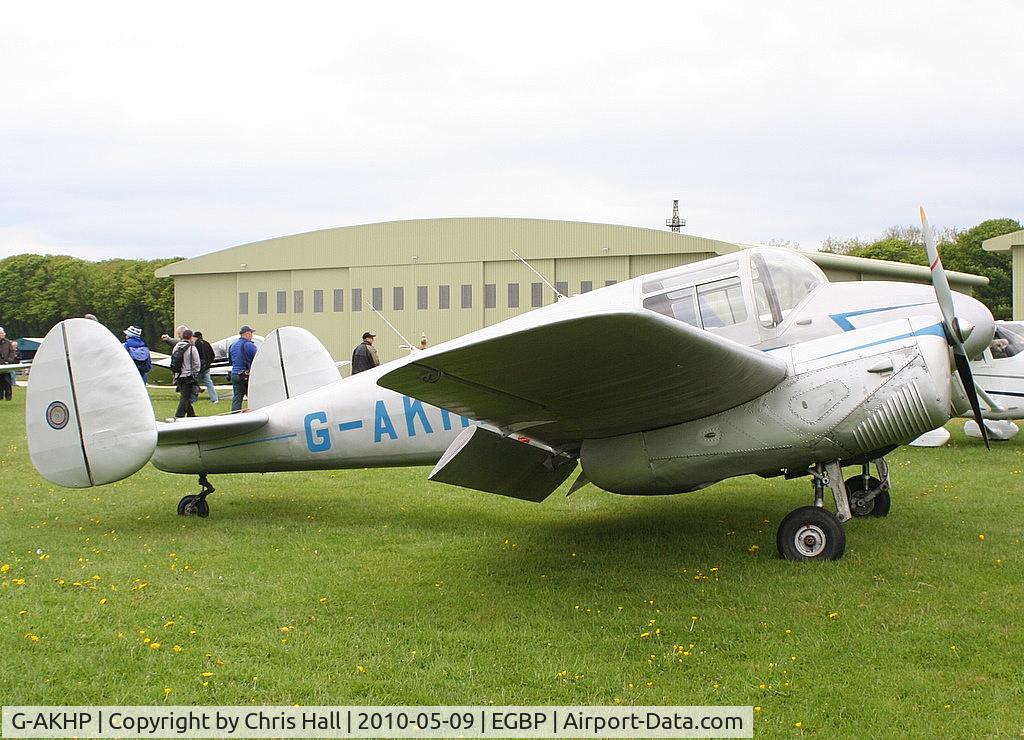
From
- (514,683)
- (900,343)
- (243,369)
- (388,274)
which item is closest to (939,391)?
(900,343)

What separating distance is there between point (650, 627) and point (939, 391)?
2374 mm

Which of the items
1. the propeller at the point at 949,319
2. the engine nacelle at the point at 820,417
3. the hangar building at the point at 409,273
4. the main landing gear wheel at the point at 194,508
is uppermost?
the hangar building at the point at 409,273

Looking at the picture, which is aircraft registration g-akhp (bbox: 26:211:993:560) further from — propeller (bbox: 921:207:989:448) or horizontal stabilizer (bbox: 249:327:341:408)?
horizontal stabilizer (bbox: 249:327:341:408)

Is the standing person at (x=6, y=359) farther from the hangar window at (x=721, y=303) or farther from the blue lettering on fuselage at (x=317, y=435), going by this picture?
the hangar window at (x=721, y=303)

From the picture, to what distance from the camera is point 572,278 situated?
3384 centimetres

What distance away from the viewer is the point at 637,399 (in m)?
5.02

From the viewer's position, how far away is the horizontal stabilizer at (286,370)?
8320 millimetres

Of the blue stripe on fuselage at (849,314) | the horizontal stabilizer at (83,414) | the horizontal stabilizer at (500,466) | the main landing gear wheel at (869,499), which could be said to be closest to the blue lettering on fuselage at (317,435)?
the horizontal stabilizer at (83,414)

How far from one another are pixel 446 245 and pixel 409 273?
7.26 feet

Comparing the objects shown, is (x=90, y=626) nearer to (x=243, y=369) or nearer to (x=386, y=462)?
(x=386, y=462)

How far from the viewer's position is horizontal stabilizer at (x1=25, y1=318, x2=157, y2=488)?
6.64m

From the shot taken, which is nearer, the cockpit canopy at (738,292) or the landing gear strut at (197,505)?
the cockpit canopy at (738,292)

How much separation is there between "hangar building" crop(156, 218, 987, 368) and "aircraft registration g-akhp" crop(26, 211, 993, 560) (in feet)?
79.9

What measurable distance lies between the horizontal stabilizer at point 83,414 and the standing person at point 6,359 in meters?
14.6
